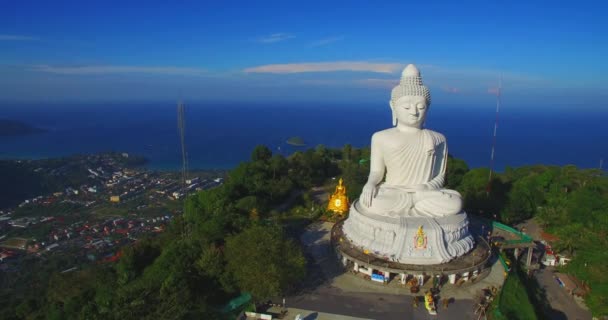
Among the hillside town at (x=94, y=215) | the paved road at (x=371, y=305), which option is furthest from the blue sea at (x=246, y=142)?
the paved road at (x=371, y=305)

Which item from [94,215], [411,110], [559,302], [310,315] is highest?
[411,110]

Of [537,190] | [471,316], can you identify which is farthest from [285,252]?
[537,190]

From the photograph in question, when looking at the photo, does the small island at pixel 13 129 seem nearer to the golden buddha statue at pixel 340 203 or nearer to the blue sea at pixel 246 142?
the blue sea at pixel 246 142

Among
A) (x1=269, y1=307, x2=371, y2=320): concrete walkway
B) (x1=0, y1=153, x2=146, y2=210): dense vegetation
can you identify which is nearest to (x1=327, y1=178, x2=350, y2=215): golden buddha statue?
(x1=269, y1=307, x2=371, y2=320): concrete walkway

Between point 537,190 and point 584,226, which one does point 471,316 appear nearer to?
point 584,226

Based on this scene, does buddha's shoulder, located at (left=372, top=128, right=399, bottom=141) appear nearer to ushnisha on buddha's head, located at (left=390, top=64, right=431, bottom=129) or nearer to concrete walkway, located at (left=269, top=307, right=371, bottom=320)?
ushnisha on buddha's head, located at (left=390, top=64, right=431, bottom=129)

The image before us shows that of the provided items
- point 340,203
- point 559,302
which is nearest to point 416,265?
point 559,302

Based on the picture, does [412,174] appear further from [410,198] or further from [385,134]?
[385,134]

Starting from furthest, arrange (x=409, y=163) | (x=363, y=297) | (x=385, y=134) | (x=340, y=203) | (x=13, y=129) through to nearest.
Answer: (x=13, y=129) < (x=340, y=203) < (x=385, y=134) < (x=409, y=163) < (x=363, y=297)
